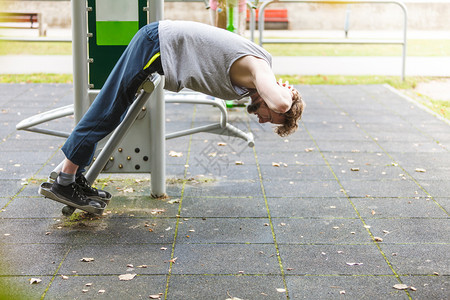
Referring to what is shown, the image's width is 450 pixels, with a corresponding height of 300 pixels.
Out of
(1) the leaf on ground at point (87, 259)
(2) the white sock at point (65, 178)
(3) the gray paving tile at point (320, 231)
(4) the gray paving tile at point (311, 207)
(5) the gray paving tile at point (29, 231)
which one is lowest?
(3) the gray paving tile at point (320, 231)

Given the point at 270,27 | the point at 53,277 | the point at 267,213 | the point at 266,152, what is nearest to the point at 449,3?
the point at 270,27

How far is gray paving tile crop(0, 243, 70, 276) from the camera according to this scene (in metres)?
2.96

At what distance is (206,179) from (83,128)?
1.62 metres

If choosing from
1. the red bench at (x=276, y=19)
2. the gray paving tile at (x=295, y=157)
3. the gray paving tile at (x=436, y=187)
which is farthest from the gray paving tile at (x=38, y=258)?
the red bench at (x=276, y=19)

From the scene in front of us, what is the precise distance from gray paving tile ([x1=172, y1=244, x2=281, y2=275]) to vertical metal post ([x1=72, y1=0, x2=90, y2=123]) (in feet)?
4.37

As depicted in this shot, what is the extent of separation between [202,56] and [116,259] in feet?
3.78

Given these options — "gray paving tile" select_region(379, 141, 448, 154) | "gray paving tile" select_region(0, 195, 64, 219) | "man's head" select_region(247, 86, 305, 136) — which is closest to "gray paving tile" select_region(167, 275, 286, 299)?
"man's head" select_region(247, 86, 305, 136)

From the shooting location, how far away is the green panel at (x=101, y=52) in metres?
3.99

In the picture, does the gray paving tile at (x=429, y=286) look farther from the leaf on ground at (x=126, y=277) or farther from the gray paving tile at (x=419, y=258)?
the leaf on ground at (x=126, y=277)

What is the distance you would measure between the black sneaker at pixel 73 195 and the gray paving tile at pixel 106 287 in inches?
28.4

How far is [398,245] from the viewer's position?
11.4ft

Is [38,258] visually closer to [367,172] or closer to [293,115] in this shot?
[293,115]

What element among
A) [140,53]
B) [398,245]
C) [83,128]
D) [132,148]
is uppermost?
[140,53]

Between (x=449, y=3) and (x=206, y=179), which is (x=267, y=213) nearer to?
(x=206, y=179)
